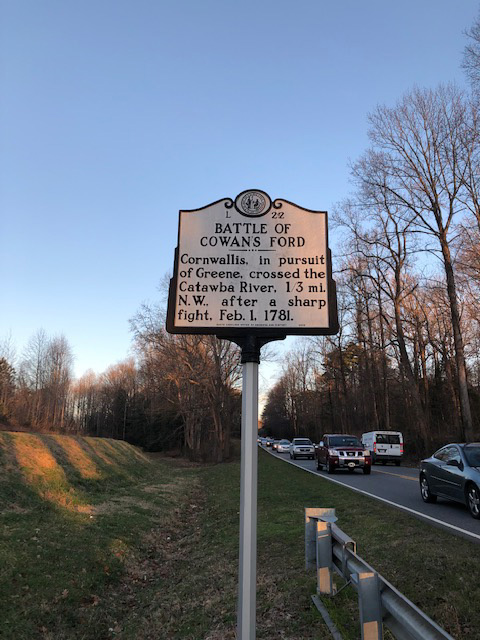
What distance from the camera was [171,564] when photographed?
8469 millimetres

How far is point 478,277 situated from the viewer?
22.9m

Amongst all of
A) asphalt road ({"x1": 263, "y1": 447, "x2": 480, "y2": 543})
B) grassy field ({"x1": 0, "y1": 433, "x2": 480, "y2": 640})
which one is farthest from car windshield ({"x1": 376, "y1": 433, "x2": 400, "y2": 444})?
grassy field ({"x1": 0, "y1": 433, "x2": 480, "y2": 640})

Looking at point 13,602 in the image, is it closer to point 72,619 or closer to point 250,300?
point 72,619

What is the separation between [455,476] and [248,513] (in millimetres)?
9119

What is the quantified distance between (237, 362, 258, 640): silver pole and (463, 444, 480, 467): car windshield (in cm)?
874

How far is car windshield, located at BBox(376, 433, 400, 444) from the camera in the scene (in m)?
27.8

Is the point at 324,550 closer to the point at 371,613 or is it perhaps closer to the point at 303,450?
the point at 371,613

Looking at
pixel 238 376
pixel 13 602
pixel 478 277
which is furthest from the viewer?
pixel 238 376

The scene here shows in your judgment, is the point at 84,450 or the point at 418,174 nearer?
the point at 84,450

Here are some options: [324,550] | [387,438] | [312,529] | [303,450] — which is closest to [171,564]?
[312,529]

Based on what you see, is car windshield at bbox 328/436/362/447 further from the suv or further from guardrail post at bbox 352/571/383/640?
guardrail post at bbox 352/571/383/640

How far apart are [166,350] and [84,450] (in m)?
18.4

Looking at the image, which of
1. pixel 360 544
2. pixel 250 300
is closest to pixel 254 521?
pixel 250 300

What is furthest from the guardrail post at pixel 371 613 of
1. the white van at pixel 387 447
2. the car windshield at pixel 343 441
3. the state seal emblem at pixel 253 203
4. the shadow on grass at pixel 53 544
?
the white van at pixel 387 447
